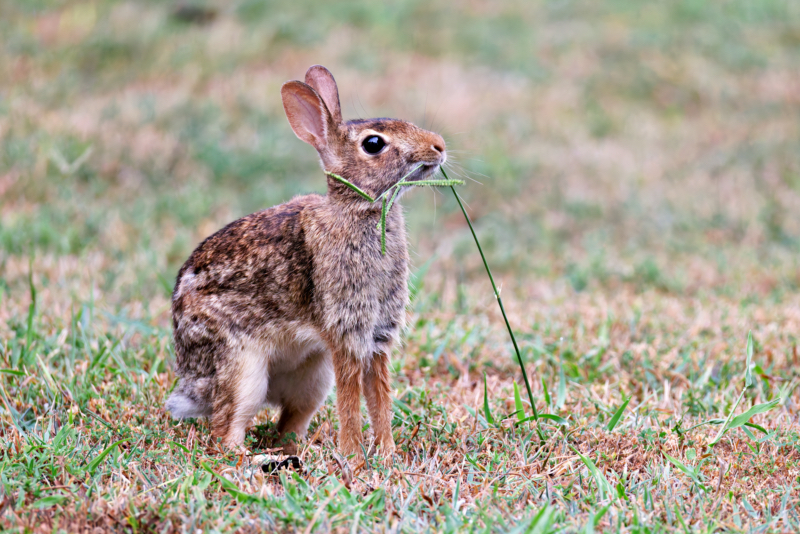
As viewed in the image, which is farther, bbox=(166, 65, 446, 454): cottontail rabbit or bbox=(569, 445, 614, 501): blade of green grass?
bbox=(166, 65, 446, 454): cottontail rabbit

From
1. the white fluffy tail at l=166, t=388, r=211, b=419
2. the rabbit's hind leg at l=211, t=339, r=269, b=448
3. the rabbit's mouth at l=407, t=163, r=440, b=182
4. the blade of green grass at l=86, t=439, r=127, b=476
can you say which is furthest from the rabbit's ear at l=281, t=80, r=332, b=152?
the blade of green grass at l=86, t=439, r=127, b=476

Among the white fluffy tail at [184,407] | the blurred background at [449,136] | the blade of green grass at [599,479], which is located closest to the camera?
the blade of green grass at [599,479]

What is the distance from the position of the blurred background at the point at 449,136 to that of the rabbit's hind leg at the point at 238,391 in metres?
1.72

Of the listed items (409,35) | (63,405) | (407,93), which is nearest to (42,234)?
(63,405)

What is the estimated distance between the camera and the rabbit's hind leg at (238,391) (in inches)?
119

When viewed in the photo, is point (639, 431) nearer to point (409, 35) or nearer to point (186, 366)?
point (186, 366)

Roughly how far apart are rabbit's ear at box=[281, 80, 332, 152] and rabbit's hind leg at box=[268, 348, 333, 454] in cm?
90

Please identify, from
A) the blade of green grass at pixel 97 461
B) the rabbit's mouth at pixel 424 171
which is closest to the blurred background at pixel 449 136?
the blade of green grass at pixel 97 461

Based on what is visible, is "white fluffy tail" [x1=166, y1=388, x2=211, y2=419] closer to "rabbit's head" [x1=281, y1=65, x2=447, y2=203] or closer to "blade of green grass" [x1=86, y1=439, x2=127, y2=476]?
"blade of green grass" [x1=86, y1=439, x2=127, y2=476]

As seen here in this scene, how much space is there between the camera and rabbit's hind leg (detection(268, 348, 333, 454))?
3277 mm

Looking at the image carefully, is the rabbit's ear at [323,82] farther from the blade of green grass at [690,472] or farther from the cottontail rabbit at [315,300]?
the blade of green grass at [690,472]

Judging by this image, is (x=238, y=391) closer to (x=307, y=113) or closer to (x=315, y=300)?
(x=315, y=300)

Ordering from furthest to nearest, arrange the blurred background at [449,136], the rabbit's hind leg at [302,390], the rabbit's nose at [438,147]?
the blurred background at [449,136]
the rabbit's hind leg at [302,390]
the rabbit's nose at [438,147]

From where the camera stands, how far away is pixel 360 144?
122 inches
